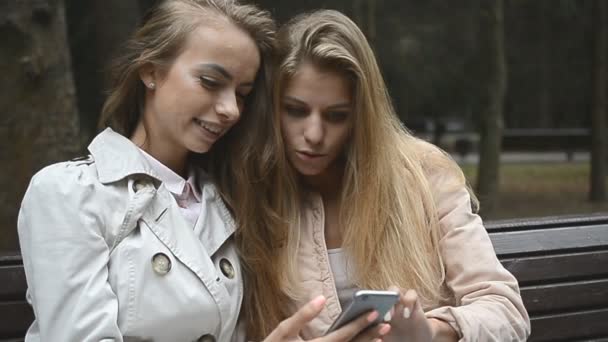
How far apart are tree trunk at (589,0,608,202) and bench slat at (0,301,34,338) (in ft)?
39.3

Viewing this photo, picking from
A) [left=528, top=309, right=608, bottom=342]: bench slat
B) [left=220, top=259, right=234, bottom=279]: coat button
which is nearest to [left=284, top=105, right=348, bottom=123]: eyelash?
[left=220, top=259, right=234, bottom=279]: coat button

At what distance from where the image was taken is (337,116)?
8.32ft

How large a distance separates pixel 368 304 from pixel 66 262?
2.48 feet

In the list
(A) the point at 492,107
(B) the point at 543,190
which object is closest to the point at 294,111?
(A) the point at 492,107

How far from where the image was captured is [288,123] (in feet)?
8.30

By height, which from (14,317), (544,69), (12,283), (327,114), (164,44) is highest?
(164,44)

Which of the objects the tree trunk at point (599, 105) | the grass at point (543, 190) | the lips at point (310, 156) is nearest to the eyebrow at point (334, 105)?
the lips at point (310, 156)

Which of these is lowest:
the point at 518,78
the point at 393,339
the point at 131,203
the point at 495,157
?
the point at 518,78

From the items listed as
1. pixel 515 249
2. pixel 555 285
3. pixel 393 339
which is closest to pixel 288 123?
pixel 393 339

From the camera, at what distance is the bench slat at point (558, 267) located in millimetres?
3223

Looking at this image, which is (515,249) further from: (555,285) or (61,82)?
(61,82)

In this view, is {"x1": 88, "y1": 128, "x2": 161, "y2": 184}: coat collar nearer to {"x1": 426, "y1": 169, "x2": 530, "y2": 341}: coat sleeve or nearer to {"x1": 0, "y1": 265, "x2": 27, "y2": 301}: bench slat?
{"x1": 0, "y1": 265, "x2": 27, "y2": 301}: bench slat

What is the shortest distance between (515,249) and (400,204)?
84cm

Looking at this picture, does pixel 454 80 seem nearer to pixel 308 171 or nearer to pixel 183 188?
pixel 308 171
